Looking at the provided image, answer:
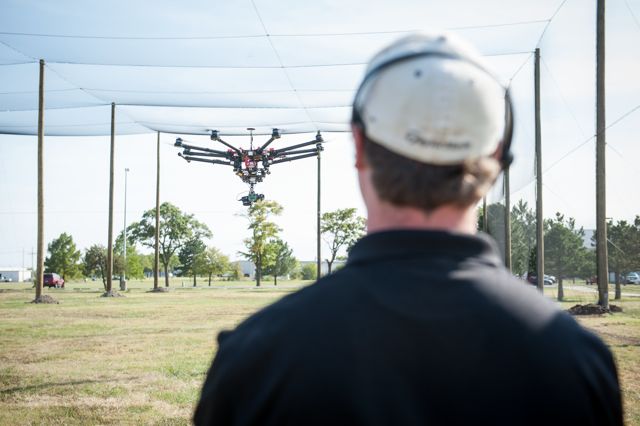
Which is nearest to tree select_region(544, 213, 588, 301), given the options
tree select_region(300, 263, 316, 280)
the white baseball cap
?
the white baseball cap

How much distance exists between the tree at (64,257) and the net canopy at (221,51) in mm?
49722

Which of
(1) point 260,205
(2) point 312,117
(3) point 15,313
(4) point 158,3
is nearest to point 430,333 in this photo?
(4) point 158,3

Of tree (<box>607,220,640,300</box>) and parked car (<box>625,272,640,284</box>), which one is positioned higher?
tree (<box>607,220,640,300</box>)

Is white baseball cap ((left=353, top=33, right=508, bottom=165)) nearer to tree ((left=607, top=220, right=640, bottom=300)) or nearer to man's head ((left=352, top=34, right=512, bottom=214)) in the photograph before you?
man's head ((left=352, top=34, right=512, bottom=214))

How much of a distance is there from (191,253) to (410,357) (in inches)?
2935

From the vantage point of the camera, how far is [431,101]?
115cm

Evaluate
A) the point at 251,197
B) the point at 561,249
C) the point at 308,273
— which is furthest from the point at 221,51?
the point at 308,273

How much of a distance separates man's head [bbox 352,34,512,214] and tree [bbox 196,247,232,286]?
67.1 m

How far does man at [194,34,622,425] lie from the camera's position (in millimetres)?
1004

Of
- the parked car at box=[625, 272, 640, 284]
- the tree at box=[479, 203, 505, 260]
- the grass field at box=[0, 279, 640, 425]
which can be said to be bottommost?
the parked car at box=[625, 272, 640, 284]

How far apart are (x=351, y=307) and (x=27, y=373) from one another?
733 cm

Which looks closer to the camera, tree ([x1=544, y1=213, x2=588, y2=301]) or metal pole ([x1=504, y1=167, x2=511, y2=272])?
metal pole ([x1=504, y1=167, x2=511, y2=272])

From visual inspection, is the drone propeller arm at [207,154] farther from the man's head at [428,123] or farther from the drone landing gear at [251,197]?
the man's head at [428,123]

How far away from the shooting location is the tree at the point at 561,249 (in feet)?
60.7
